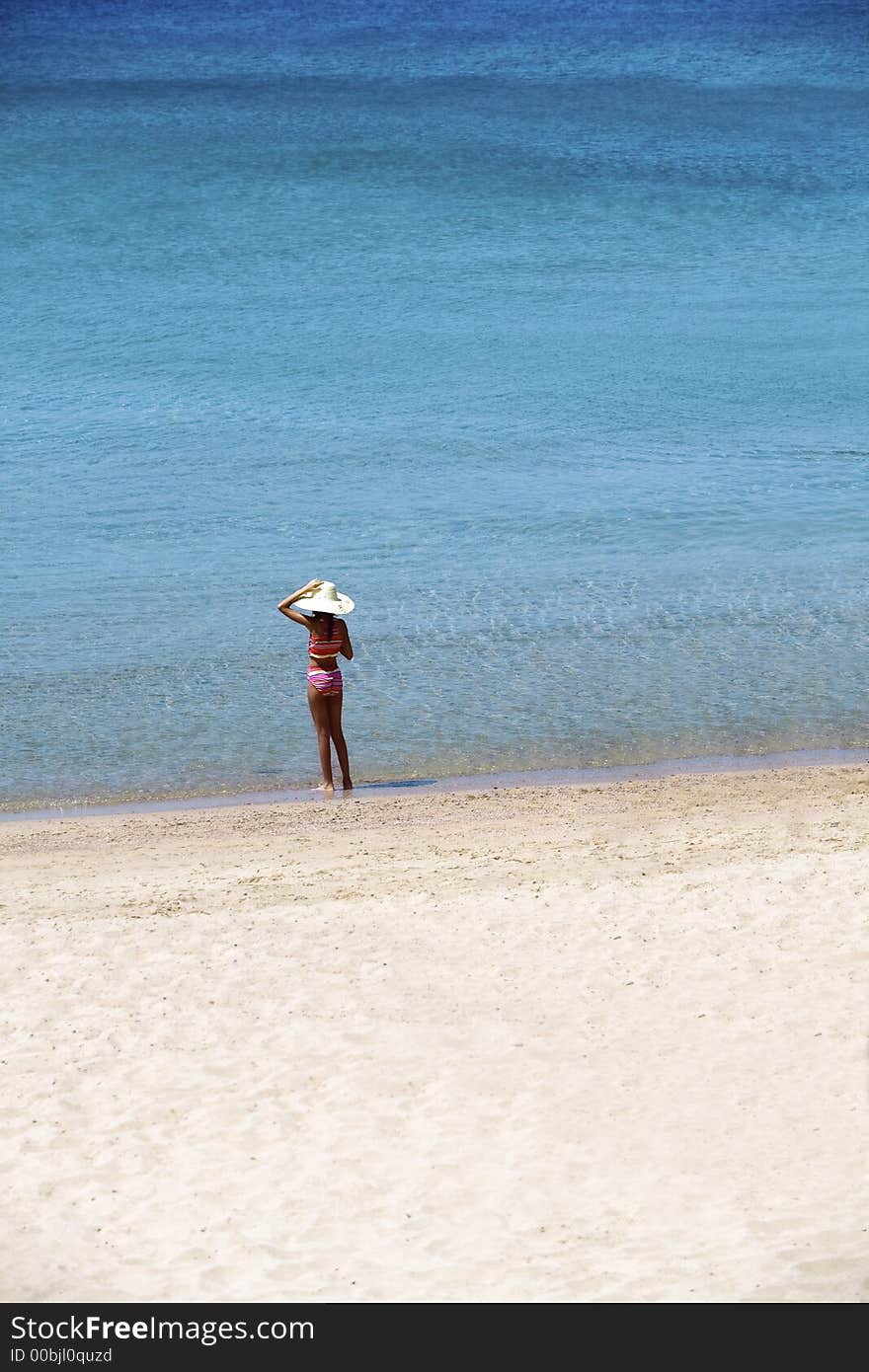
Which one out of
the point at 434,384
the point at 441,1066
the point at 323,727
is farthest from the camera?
the point at 434,384

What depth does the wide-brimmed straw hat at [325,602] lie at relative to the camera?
10.2 metres

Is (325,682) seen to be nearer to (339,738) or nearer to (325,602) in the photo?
(339,738)

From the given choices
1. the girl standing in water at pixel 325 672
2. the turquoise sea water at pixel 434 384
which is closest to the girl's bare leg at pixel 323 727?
the girl standing in water at pixel 325 672

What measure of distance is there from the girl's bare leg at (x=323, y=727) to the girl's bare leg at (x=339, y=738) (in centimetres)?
3

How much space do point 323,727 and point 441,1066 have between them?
4491 millimetres

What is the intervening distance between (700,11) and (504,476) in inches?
1344

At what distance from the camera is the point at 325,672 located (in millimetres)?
10516

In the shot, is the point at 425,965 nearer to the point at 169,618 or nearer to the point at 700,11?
the point at 169,618

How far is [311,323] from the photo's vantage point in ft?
85.4

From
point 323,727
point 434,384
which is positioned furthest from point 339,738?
point 434,384

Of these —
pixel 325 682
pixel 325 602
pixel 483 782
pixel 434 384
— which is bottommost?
pixel 483 782

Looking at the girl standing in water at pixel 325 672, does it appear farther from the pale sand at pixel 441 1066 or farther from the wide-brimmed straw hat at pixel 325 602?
the pale sand at pixel 441 1066
